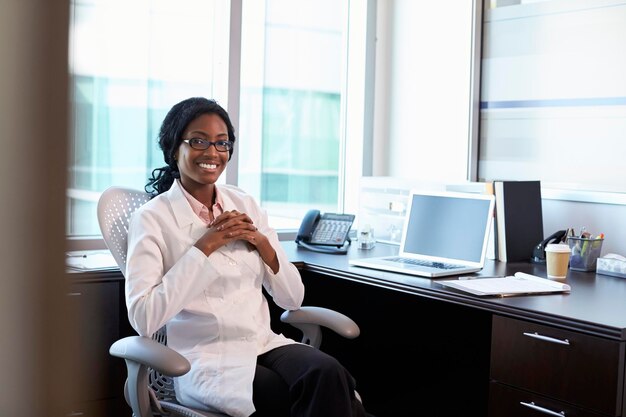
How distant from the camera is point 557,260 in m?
2.37

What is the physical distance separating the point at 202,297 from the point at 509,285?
0.87 meters

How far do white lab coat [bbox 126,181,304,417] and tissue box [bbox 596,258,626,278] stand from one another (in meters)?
1.04

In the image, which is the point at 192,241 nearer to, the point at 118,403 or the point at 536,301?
the point at 118,403

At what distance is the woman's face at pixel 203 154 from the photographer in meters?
2.16

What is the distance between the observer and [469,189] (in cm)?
298

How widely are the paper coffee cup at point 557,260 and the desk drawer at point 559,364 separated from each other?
48 cm

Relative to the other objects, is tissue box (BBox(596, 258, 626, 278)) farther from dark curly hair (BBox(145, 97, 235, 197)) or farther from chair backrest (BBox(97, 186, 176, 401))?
chair backrest (BBox(97, 186, 176, 401))

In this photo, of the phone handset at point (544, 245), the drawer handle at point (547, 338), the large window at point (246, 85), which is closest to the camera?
the drawer handle at point (547, 338)

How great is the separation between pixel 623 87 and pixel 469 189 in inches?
26.1

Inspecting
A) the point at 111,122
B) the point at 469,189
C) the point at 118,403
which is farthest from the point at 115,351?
the point at 469,189

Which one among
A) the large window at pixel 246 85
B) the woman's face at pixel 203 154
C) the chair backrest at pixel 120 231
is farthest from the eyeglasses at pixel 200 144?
the large window at pixel 246 85

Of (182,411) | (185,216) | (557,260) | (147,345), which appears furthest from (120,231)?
(557,260)

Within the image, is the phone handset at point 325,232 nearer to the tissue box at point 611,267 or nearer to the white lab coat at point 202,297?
the white lab coat at point 202,297

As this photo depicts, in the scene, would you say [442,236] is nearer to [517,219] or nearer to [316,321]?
[517,219]
